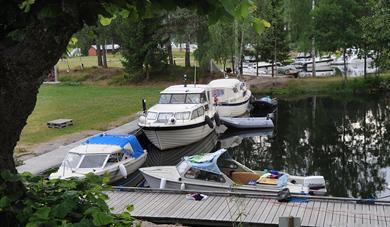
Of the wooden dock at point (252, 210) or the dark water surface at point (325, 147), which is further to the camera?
the dark water surface at point (325, 147)

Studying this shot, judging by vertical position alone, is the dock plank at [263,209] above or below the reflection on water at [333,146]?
above

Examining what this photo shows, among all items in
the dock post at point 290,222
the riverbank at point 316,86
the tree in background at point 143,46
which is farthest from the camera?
the tree in background at point 143,46

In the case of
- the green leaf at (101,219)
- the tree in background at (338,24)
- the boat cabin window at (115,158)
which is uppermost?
the tree in background at (338,24)

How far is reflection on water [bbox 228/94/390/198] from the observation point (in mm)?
22078

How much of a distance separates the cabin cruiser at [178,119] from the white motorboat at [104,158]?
4.62 m

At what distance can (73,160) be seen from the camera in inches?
753

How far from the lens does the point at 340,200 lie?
14078mm

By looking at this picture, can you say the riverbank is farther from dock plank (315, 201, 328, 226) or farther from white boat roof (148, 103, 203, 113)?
dock plank (315, 201, 328, 226)

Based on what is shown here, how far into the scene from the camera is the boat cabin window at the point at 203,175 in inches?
655

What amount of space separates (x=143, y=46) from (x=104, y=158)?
3016cm

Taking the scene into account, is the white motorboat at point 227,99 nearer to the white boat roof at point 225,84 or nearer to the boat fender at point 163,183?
the white boat roof at point 225,84

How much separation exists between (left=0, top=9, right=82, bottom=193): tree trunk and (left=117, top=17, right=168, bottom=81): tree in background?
44285 millimetres

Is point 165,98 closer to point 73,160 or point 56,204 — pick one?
point 73,160

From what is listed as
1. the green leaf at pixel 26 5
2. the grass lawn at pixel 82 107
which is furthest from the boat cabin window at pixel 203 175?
the green leaf at pixel 26 5
